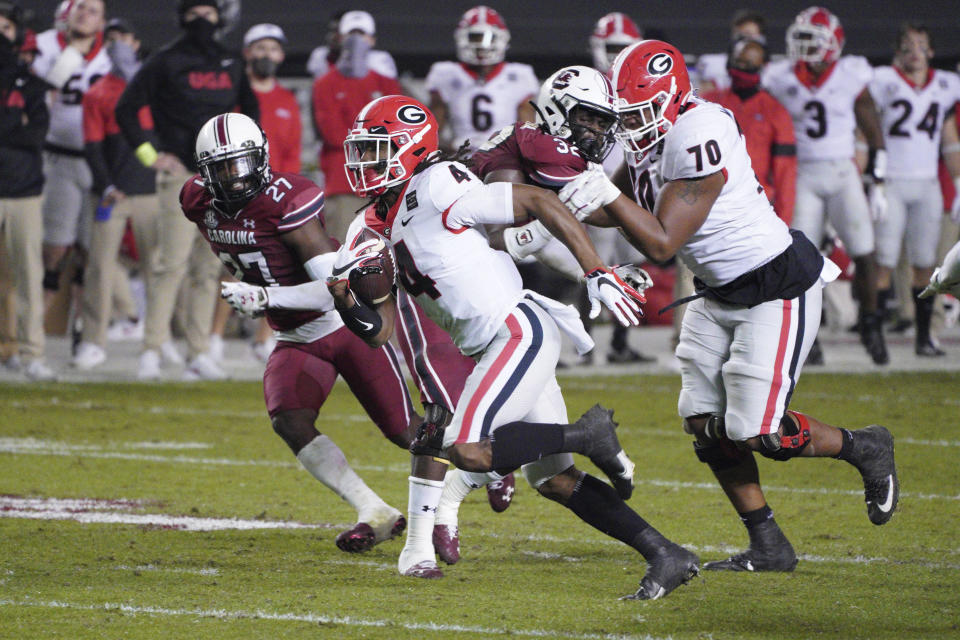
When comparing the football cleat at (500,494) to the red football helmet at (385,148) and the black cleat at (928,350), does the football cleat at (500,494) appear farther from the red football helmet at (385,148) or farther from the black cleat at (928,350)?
the black cleat at (928,350)

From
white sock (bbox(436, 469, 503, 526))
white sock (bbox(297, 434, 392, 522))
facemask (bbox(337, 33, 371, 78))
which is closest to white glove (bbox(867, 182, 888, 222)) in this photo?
facemask (bbox(337, 33, 371, 78))

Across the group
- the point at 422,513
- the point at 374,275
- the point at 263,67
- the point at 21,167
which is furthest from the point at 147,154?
the point at 422,513

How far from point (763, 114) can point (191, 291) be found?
3532 millimetres

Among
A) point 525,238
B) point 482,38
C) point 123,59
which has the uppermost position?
point 482,38

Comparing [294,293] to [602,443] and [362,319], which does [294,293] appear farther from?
[602,443]

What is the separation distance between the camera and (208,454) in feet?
22.3

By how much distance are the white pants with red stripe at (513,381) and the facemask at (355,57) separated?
233 inches

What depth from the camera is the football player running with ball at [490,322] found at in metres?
4.12

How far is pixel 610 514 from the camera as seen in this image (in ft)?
13.9

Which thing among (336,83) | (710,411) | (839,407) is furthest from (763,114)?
(710,411)

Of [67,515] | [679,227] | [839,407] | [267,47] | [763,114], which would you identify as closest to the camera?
[679,227]

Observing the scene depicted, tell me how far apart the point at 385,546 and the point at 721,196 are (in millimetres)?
1596

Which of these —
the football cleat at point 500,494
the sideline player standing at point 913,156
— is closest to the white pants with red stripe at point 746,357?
the football cleat at point 500,494

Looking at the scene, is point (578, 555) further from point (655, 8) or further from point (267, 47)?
point (655, 8)
